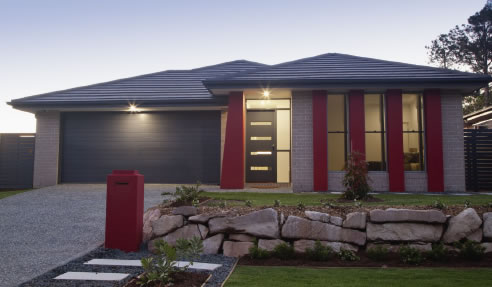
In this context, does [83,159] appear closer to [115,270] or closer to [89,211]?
[89,211]

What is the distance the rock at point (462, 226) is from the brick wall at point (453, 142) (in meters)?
5.72

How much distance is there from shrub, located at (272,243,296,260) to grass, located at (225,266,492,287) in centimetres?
39

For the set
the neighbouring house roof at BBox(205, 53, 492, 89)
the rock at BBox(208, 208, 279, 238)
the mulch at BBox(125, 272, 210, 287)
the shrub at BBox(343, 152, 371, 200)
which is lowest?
the mulch at BBox(125, 272, 210, 287)

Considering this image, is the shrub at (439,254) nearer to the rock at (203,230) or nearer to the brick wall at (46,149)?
the rock at (203,230)

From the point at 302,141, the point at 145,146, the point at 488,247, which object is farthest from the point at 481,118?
the point at 145,146

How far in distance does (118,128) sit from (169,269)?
409 inches

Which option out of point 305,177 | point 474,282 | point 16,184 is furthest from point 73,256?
point 16,184

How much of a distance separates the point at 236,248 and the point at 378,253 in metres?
2.03

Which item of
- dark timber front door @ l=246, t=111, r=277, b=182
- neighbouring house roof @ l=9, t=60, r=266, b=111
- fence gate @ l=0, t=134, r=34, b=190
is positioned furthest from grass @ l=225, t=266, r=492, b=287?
fence gate @ l=0, t=134, r=34, b=190

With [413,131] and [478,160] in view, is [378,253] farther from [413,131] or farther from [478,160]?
[478,160]

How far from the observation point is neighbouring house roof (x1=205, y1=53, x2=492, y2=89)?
9867mm

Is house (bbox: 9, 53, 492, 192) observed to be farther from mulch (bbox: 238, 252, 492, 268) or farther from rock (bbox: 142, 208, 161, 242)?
mulch (bbox: 238, 252, 492, 268)

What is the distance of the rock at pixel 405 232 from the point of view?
490cm

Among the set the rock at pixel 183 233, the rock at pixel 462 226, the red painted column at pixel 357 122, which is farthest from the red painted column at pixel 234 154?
the rock at pixel 462 226
